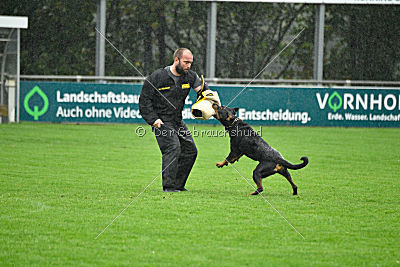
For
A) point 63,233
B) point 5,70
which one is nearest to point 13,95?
point 5,70

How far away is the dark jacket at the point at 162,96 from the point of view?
30.8ft

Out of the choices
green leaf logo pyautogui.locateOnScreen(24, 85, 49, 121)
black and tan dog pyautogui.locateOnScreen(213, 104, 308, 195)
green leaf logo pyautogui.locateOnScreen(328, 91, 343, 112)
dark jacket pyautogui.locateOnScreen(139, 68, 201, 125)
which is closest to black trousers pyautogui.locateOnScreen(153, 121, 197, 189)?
dark jacket pyautogui.locateOnScreen(139, 68, 201, 125)

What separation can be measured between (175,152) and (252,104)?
12046 millimetres

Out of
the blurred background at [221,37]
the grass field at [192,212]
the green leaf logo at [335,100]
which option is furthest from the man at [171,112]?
the blurred background at [221,37]

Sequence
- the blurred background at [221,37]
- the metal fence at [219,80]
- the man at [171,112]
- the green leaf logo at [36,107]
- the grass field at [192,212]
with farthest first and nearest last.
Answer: the blurred background at [221,37] < the metal fence at [219,80] < the green leaf logo at [36,107] < the man at [171,112] < the grass field at [192,212]

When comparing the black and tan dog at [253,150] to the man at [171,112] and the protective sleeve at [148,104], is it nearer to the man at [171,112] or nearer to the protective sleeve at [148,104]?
the man at [171,112]

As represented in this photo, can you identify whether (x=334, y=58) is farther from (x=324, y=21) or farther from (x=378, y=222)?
(x=378, y=222)

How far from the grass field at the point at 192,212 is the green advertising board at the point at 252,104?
581 cm

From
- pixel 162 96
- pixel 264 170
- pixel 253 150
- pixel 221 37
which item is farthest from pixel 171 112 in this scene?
pixel 221 37

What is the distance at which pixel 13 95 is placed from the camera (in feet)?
67.1

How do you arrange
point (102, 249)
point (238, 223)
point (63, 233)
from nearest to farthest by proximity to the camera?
point (102, 249) → point (63, 233) → point (238, 223)

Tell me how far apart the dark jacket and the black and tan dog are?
58 centimetres

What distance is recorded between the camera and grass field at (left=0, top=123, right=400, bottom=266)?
607 cm

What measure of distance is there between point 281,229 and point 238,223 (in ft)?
1.57
